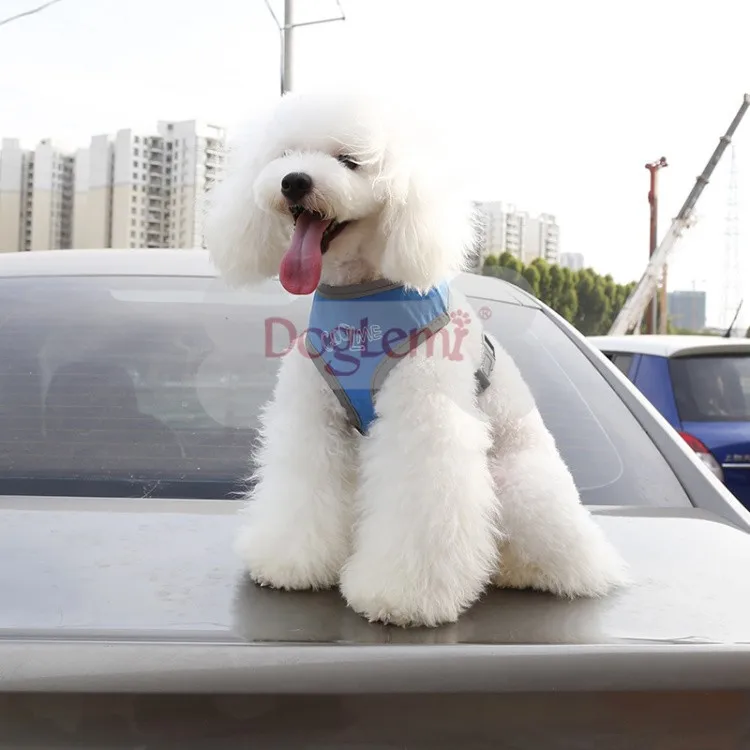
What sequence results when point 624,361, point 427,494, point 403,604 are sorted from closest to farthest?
point 403,604
point 427,494
point 624,361

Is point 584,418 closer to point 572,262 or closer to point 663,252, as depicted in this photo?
point 663,252

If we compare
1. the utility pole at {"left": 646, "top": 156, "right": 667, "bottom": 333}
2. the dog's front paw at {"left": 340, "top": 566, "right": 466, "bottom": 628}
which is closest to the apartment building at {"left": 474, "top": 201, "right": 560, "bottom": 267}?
the utility pole at {"left": 646, "top": 156, "right": 667, "bottom": 333}

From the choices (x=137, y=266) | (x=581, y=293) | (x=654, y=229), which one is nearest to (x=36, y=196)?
(x=581, y=293)

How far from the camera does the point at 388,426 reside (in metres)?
1.40

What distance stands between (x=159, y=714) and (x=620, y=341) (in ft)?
17.0

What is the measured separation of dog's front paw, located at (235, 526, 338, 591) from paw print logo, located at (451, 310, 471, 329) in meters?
0.45

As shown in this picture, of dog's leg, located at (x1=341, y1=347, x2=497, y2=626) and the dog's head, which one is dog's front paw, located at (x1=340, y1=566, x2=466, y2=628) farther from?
the dog's head

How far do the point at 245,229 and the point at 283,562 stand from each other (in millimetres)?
590

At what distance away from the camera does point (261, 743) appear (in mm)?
934

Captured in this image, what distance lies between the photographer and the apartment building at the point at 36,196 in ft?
147

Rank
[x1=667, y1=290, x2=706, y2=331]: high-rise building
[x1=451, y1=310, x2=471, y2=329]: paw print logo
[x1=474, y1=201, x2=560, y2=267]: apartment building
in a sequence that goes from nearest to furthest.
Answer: [x1=451, y1=310, x2=471, y2=329]: paw print logo → [x1=474, y1=201, x2=560, y2=267]: apartment building → [x1=667, y1=290, x2=706, y2=331]: high-rise building

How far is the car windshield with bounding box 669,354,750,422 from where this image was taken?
15.9ft

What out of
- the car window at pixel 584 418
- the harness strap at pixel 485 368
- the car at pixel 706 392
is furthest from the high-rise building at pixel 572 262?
the harness strap at pixel 485 368

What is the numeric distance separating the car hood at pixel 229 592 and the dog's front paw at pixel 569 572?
28mm
